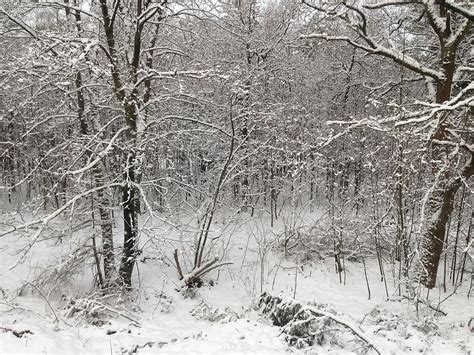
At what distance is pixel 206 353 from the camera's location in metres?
5.85

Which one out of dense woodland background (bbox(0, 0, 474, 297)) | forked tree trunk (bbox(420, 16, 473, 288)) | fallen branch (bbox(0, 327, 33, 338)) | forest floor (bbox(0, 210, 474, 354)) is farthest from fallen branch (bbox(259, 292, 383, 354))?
fallen branch (bbox(0, 327, 33, 338))

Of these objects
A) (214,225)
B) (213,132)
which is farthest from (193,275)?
(214,225)

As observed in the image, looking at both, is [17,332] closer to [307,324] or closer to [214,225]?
[307,324]

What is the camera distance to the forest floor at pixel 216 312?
242 inches

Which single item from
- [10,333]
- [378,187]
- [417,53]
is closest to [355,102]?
[417,53]

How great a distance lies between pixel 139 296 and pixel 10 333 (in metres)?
3.85

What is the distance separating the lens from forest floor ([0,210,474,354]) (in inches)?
242

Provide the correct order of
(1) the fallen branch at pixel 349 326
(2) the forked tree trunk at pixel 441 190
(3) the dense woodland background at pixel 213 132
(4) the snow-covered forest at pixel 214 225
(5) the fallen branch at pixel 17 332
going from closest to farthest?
(1) the fallen branch at pixel 349 326
(5) the fallen branch at pixel 17 332
(4) the snow-covered forest at pixel 214 225
(3) the dense woodland background at pixel 213 132
(2) the forked tree trunk at pixel 441 190

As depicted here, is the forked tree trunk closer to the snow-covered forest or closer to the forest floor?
the snow-covered forest

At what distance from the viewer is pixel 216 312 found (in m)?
8.67

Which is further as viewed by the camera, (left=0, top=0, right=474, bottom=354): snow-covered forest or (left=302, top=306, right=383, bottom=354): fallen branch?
(left=0, top=0, right=474, bottom=354): snow-covered forest

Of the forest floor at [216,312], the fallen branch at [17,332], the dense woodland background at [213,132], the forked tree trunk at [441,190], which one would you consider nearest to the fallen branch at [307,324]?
the forest floor at [216,312]

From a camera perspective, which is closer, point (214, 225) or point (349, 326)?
point (349, 326)

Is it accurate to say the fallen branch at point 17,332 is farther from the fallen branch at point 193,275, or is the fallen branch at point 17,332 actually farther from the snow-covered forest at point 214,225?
the fallen branch at point 193,275
